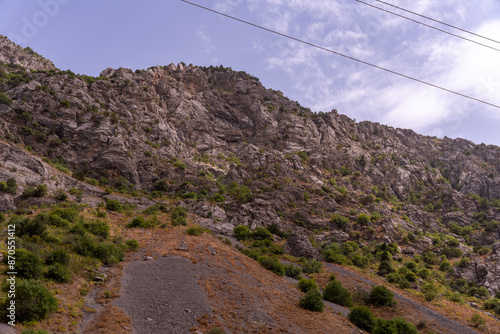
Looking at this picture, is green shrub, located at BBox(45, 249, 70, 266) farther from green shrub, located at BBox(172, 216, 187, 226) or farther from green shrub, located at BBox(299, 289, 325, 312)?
green shrub, located at BBox(172, 216, 187, 226)

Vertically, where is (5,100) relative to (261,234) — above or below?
above

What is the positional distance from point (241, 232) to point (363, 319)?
895 inches

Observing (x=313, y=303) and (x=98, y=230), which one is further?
(x=98, y=230)

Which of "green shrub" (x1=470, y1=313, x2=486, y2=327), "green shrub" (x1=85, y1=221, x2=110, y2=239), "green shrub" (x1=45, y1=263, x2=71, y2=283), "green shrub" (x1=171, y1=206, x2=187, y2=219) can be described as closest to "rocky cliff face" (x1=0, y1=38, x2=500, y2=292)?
"green shrub" (x1=171, y1=206, x2=187, y2=219)

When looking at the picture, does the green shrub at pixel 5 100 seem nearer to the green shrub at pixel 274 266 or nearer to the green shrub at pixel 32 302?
the green shrub at pixel 274 266

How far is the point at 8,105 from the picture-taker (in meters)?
51.6

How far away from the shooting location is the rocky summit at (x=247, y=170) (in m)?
38.2

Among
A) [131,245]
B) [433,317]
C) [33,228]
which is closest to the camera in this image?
[33,228]

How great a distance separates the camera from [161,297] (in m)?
15.6

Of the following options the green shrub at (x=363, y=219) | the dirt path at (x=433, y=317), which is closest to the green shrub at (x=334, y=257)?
the dirt path at (x=433, y=317)

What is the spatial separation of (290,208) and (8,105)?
53.5 m

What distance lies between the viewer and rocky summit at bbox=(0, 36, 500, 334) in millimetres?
38156

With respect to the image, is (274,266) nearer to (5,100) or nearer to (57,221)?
(57,221)

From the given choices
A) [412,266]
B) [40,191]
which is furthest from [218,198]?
[412,266]
